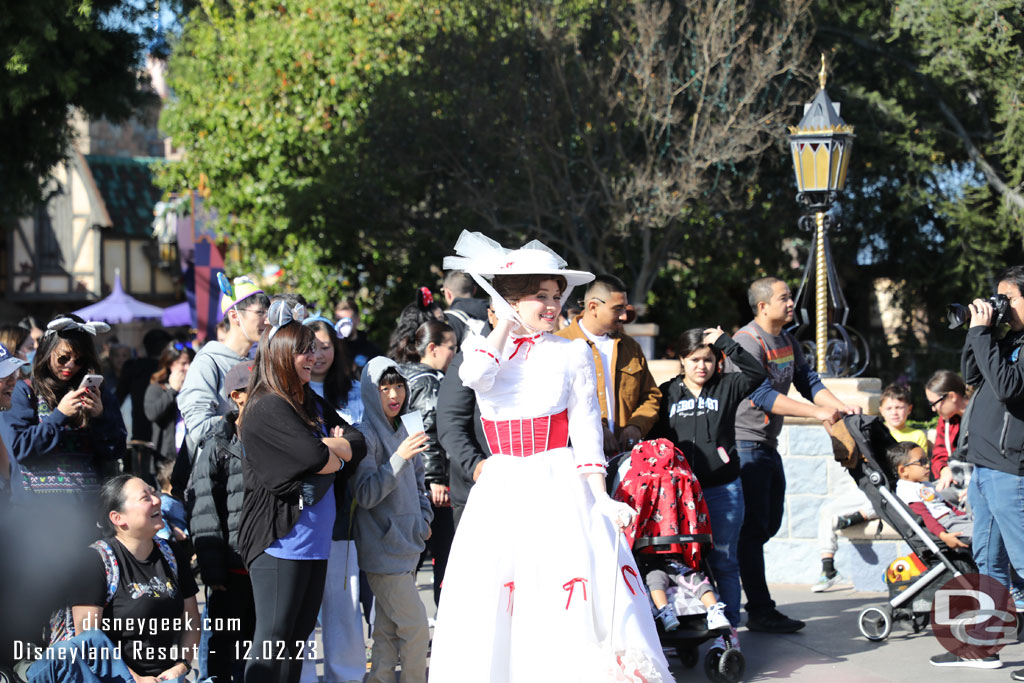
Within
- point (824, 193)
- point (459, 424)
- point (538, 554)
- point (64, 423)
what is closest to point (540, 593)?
point (538, 554)

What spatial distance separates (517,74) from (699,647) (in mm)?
10212

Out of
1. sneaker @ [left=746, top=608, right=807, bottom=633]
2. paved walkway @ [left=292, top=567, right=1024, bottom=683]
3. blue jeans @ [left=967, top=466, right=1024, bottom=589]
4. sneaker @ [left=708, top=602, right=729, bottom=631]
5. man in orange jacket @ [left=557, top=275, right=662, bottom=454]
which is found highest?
man in orange jacket @ [left=557, top=275, right=662, bottom=454]

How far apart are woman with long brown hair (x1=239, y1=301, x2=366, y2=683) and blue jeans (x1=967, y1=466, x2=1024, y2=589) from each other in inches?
125

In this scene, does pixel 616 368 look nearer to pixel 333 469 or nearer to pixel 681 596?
pixel 681 596

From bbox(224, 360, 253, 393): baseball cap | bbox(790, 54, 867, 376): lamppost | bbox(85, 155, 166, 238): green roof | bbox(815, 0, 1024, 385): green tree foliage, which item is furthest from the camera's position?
bbox(85, 155, 166, 238): green roof

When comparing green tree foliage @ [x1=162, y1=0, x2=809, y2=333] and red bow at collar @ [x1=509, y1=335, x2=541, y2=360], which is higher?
green tree foliage @ [x1=162, y1=0, x2=809, y2=333]

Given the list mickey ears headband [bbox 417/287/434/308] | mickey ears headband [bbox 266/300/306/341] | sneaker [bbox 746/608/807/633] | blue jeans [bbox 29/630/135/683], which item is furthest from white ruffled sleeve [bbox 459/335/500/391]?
sneaker [bbox 746/608/807/633]

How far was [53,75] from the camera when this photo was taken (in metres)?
11.6

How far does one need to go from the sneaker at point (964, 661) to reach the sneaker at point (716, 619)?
3.92ft

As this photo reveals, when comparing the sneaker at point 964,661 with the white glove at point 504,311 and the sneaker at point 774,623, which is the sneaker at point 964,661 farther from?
the white glove at point 504,311

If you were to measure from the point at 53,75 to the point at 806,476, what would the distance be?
8.43m

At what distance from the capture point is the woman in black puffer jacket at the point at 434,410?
20.2 feet

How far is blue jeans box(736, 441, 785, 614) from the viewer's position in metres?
6.63

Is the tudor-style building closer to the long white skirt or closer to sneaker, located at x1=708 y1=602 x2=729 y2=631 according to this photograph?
sneaker, located at x1=708 y1=602 x2=729 y2=631
